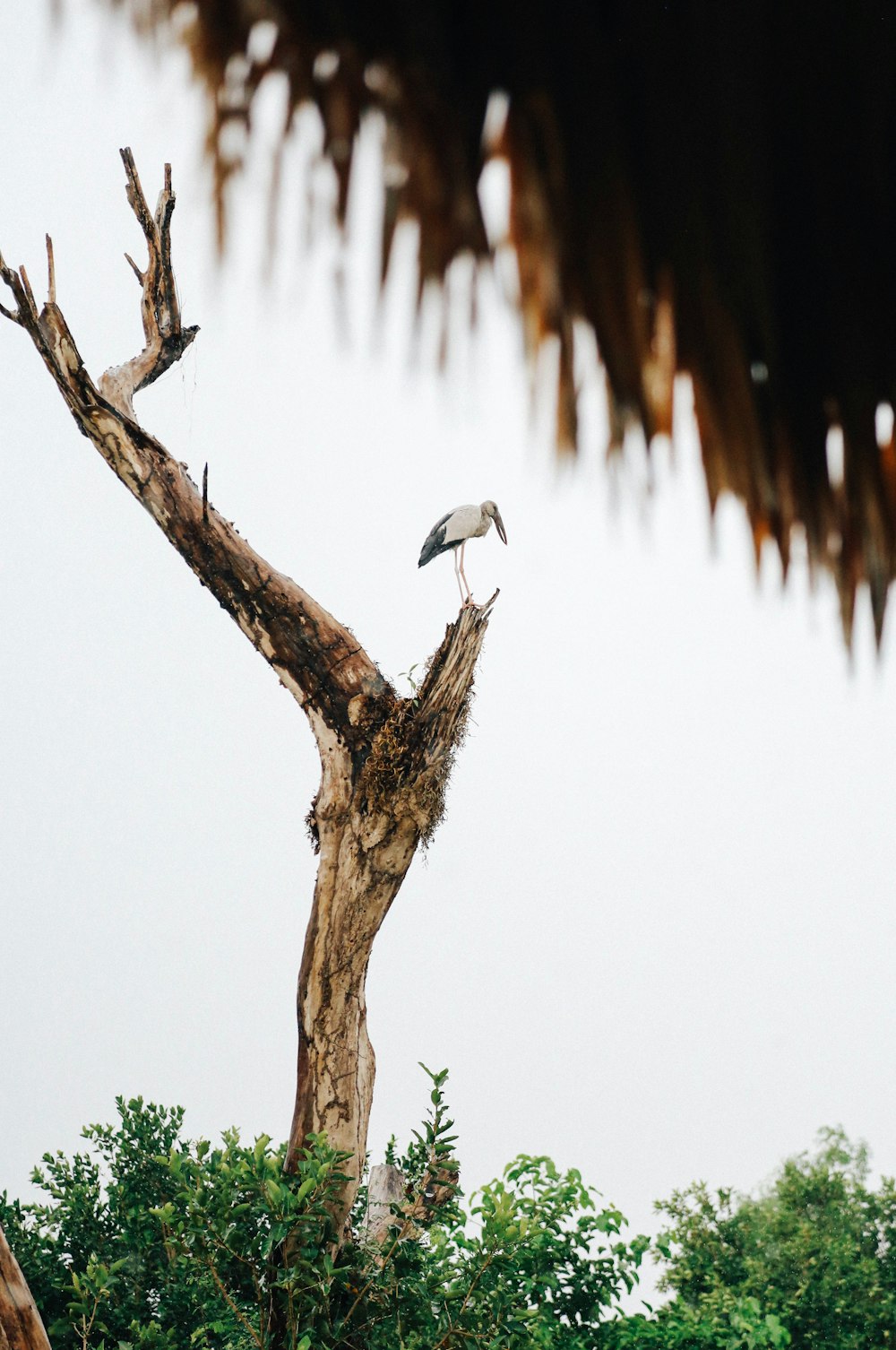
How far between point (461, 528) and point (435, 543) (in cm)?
16

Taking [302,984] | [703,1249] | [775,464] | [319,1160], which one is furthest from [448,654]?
[703,1249]

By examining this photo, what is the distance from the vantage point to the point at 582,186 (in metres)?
0.72

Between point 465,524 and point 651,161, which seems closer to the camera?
point 651,161

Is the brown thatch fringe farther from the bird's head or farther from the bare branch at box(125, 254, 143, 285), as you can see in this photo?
the bare branch at box(125, 254, 143, 285)

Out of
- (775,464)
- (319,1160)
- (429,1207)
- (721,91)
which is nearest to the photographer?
(721,91)

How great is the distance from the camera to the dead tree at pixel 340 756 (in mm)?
3914

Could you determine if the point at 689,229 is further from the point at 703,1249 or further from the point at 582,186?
the point at 703,1249

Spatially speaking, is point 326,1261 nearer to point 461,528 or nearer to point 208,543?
point 208,543

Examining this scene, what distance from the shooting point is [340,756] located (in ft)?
13.2

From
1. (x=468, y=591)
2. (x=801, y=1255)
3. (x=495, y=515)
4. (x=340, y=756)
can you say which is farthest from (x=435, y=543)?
(x=801, y=1255)

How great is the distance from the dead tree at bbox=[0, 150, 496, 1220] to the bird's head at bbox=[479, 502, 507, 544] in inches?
41.4

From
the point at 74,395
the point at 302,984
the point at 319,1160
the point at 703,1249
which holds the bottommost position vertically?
the point at 319,1160

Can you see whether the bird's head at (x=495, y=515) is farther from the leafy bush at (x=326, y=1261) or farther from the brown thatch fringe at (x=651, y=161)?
the brown thatch fringe at (x=651, y=161)

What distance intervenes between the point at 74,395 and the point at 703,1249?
8006 millimetres
